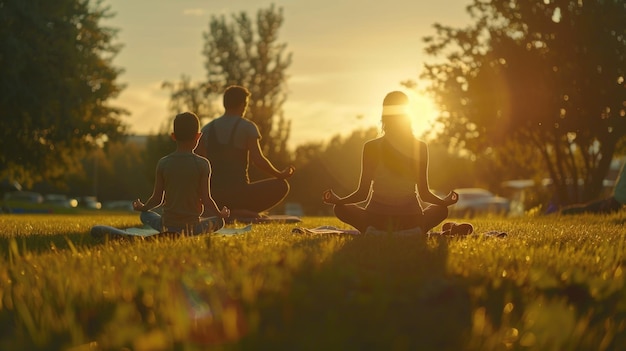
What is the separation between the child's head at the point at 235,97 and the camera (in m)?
13.0

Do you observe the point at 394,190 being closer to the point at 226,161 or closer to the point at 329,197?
the point at 329,197

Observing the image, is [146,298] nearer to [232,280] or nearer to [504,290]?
[232,280]

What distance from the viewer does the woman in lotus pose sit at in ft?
29.7

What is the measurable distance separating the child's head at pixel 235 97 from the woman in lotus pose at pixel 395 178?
4065mm

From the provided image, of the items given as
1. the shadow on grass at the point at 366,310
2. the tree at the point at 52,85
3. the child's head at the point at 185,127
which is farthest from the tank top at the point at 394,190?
the tree at the point at 52,85

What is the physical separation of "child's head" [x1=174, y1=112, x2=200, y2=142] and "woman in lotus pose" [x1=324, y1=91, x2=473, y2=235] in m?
1.64

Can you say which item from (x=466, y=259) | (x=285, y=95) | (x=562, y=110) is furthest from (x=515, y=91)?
(x=285, y=95)

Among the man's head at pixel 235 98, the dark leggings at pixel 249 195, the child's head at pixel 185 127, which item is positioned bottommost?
the dark leggings at pixel 249 195

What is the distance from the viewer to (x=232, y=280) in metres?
5.01

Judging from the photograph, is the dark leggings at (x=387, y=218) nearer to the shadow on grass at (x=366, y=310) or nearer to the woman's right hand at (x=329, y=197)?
the woman's right hand at (x=329, y=197)

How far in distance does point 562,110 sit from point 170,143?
1294 inches

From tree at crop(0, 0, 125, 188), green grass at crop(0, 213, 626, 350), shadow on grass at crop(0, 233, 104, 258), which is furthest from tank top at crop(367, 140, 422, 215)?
tree at crop(0, 0, 125, 188)

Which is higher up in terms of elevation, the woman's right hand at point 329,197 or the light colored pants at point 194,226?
the woman's right hand at point 329,197

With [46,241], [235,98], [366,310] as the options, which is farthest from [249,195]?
[366,310]
